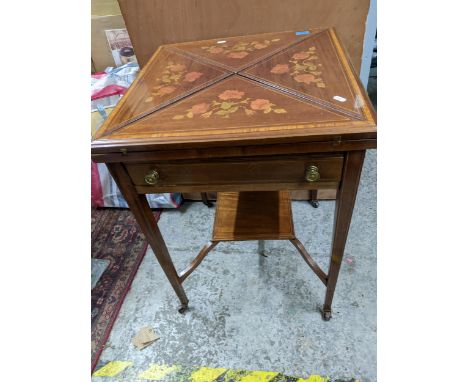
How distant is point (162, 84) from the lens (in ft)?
2.60

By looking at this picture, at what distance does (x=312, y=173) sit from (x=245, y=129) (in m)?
0.17

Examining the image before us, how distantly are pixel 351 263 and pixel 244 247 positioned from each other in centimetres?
46

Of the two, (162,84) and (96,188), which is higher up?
(162,84)

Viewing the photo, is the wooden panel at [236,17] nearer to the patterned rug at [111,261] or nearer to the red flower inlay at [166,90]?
the red flower inlay at [166,90]

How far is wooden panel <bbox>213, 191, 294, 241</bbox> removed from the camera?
985mm

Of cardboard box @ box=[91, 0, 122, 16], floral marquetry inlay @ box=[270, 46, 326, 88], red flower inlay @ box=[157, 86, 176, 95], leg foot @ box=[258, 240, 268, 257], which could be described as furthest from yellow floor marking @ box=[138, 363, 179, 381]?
cardboard box @ box=[91, 0, 122, 16]

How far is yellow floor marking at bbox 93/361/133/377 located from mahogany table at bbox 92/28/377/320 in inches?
18.8

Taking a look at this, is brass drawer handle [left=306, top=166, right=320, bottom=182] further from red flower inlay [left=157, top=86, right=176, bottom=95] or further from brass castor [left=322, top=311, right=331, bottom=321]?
brass castor [left=322, top=311, right=331, bottom=321]

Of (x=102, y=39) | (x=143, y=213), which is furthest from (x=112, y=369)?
(x=102, y=39)

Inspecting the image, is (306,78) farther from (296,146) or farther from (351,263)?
(351,263)

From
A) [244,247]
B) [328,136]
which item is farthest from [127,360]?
[328,136]

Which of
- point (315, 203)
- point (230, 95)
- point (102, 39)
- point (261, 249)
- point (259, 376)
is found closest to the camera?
point (230, 95)

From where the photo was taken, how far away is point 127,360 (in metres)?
1.00

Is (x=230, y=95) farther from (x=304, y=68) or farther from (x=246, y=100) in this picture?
(x=304, y=68)
